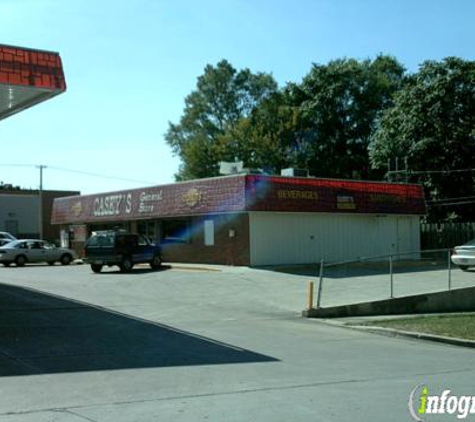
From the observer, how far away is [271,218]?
31.6 m

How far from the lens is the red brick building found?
3108 centimetres

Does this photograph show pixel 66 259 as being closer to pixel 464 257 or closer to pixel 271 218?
pixel 271 218

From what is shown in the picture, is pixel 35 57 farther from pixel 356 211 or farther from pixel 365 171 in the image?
pixel 365 171

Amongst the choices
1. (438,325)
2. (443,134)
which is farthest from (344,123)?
(438,325)

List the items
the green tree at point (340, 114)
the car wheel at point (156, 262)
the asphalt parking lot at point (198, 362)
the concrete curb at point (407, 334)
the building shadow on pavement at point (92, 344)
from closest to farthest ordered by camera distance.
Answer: the asphalt parking lot at point (198, 362) < the building shadow on pavement at point (92, 344) < the concrete curb at point (407, 334) < the car wheel at point (156, 262) < the green tree at point (340, 114)

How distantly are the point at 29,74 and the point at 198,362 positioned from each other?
21.2ft

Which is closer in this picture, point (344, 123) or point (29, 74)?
point (29, 74)

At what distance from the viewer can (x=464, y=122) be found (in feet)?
150

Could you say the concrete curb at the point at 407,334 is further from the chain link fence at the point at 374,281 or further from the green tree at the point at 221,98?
the green tree at the point at 221,98

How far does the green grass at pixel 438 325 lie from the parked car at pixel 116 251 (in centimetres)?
1563

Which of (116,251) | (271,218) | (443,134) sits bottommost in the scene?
(116,251)

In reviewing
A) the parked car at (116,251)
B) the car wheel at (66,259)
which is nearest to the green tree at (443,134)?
the parked car at (116,251)

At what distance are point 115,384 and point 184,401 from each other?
143 cm

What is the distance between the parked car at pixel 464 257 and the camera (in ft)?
95.5
